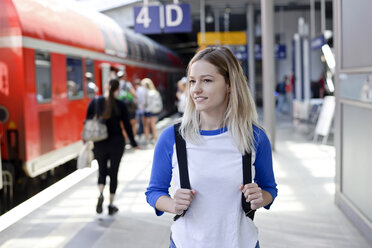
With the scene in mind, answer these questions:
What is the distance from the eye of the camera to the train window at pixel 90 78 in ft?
31.7

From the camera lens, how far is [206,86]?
1.85m

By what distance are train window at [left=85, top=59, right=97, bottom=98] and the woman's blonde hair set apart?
26.1 feet

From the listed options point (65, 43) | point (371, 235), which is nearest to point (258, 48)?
point (65, 43)

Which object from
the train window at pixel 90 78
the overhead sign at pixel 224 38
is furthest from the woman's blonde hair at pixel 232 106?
the overhead sign at pixel 224 38

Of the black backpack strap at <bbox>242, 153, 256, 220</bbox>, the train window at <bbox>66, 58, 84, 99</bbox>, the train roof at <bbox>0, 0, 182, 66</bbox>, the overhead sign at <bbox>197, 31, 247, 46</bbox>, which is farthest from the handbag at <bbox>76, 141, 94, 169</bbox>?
the overhead sign at <bbox>197, 31, 247, 46</bbox>

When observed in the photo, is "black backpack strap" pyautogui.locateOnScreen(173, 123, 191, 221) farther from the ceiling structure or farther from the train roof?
the ceiling structure

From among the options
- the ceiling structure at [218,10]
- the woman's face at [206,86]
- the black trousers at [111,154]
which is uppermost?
the ceiling structure at [218,10]

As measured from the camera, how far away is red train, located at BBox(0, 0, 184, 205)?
6.74 meters

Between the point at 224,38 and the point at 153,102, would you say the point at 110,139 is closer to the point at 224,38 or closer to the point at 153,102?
the point at 153,102

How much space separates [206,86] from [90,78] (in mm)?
8223

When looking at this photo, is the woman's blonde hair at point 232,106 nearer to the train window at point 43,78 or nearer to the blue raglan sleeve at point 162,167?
the blue raglan sleeve at point 162,167

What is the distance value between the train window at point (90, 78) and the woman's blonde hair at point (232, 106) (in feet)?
26.1

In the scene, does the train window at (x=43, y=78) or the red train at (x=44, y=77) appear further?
the train window at (x=43, y=78)

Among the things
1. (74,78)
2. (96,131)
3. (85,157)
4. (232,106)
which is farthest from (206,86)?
(74,78)
